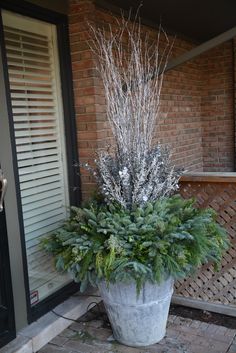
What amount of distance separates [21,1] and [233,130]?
3349mm

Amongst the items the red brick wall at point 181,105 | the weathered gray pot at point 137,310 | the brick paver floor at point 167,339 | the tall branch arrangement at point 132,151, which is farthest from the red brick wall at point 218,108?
the weathered gray pot at point 137,310

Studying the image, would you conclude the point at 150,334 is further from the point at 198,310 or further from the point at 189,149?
the point at 189,149

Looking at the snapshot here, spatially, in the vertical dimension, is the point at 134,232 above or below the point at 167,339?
above

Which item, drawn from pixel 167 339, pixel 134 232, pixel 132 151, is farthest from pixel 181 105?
pixel 167 339

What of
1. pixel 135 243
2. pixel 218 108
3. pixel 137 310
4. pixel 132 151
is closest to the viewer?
pixel 135 243

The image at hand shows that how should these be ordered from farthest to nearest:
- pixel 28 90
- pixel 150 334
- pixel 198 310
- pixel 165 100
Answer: pixel 165 100 → pixel 198 310 → pixel 28 90 → pixel 150 334

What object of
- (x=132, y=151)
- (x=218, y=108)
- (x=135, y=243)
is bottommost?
(x=135, y=243)

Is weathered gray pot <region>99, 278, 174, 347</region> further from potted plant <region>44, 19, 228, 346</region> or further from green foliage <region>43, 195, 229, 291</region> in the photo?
green foliage <region>43, 195, 229, 291</region>

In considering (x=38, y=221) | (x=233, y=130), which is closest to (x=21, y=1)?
(x=38, y=221)

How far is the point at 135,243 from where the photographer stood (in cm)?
223

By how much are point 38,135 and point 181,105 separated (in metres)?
2.31

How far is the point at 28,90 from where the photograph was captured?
2.72m

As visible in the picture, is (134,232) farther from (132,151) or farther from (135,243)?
(132,151)

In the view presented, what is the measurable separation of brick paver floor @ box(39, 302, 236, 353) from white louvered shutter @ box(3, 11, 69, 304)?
14.5 inches
